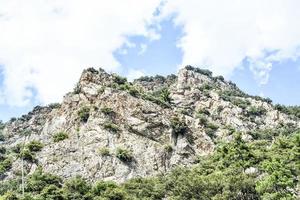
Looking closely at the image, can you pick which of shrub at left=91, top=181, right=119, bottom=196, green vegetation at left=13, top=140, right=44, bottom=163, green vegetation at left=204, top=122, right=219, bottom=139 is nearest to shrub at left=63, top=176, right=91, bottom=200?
shrub at left=91, top=181, right=119, bottom=196

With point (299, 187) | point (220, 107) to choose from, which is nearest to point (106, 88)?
point (220, 107)

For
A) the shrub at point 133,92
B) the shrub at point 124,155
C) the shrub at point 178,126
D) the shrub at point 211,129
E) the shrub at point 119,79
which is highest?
the shrub at point 119,79

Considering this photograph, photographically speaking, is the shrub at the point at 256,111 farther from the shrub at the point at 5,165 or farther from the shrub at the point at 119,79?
the shrub at the point at 5,165

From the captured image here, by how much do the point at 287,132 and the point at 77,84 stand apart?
158ft

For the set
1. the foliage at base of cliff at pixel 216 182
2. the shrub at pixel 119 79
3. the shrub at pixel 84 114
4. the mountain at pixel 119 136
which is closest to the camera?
the foliage at base of cliff at pixel 216 182

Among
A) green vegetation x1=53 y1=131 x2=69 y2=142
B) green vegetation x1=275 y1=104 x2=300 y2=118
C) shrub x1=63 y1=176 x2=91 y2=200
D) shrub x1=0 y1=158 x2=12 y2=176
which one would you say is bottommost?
shrub x1=63 y1=176 x2=91 y2=200

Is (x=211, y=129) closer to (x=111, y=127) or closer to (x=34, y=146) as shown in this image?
(x=111, y=127)

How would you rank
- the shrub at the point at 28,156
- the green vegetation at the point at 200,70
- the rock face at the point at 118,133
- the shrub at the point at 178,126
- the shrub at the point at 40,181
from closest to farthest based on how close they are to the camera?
the shrub at the point at 40,181 < the rock face at the point at 118,133 < the shrub at the point at 28,156 < the shrub at the point at 178,126 < the green vegetation at the point at 200,70

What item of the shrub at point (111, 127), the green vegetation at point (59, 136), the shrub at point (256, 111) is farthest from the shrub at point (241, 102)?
the green vegetation at point (59, 136)

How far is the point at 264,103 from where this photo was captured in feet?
434

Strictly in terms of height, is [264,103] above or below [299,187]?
above

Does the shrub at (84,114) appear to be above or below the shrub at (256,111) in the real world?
below

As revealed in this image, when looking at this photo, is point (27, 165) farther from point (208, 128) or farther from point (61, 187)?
point (208, 128)

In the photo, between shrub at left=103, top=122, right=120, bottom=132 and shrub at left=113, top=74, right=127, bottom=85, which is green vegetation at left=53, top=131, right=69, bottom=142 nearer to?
shrub at left=103, top=122, right=120, bottom=132
